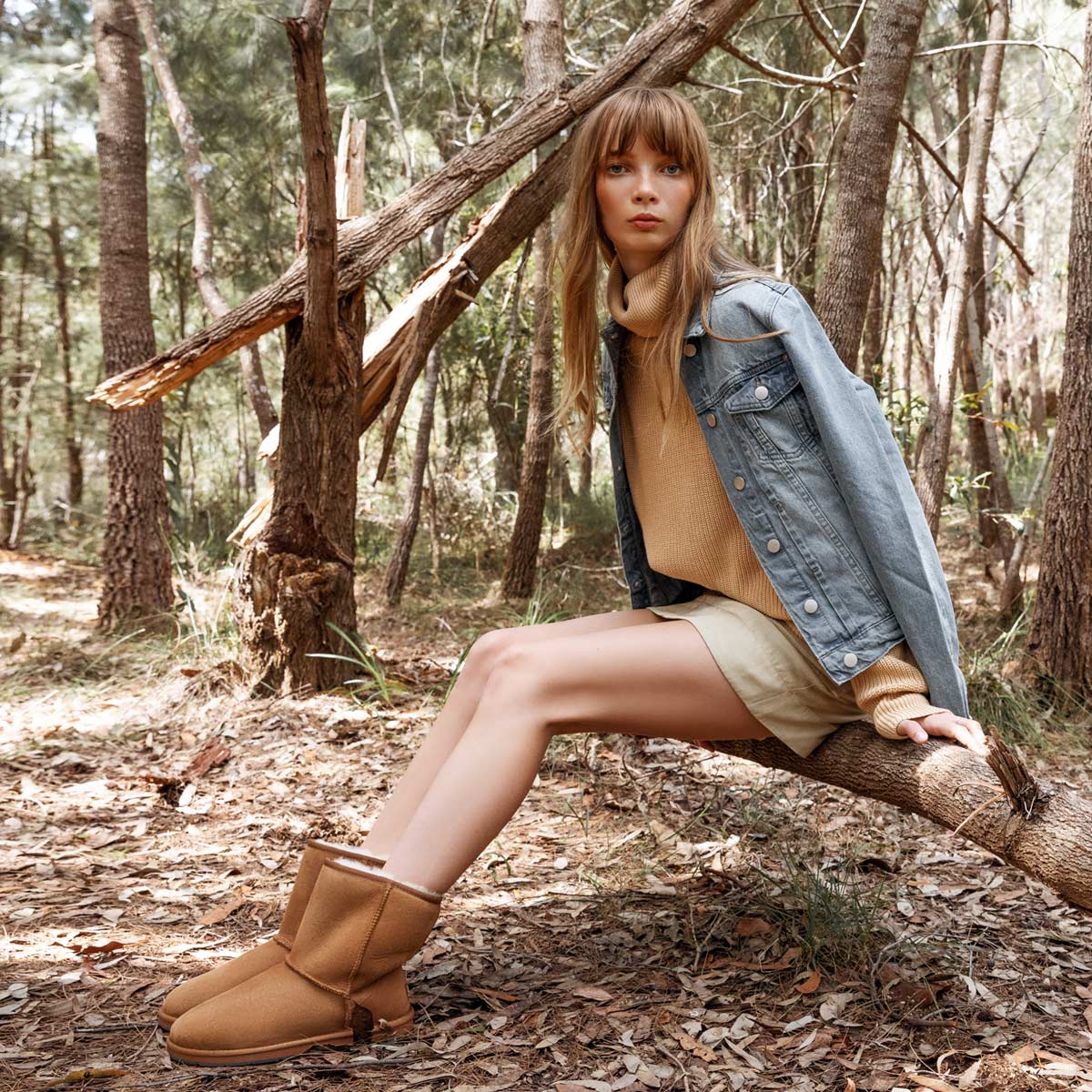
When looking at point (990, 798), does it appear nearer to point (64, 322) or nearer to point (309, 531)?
point (309, 531)

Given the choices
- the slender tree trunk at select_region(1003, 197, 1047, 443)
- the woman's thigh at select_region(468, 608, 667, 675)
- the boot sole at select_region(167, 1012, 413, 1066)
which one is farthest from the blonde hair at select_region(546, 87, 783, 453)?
the slender tree trunk at select_region(1003, 197, 1047, 443)

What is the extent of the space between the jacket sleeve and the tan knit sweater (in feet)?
0.51

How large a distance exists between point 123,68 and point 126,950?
4899 millimetres

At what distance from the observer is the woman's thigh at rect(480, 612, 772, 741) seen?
6.10ft

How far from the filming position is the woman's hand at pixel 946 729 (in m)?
1.71

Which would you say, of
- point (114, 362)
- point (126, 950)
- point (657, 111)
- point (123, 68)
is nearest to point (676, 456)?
point (657, 111)

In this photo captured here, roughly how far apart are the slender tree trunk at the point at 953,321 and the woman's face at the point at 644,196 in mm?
2579

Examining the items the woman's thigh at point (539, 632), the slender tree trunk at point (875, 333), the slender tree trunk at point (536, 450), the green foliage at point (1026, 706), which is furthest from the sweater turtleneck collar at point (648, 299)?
the slender tree trunk at point (875, 333)

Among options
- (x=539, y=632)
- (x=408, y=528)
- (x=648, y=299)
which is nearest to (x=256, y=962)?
(x=539, y=632)

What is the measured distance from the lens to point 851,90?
4.47m

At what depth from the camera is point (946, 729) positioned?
69.1 inches

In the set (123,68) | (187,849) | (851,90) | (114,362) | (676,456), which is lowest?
(187,849)

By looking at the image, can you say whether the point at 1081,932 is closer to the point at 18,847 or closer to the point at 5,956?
the point at 5,956

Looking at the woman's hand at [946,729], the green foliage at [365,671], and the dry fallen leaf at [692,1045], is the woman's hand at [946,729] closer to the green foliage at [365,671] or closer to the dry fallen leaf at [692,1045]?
the dry fallen leaf at [692,1045]
